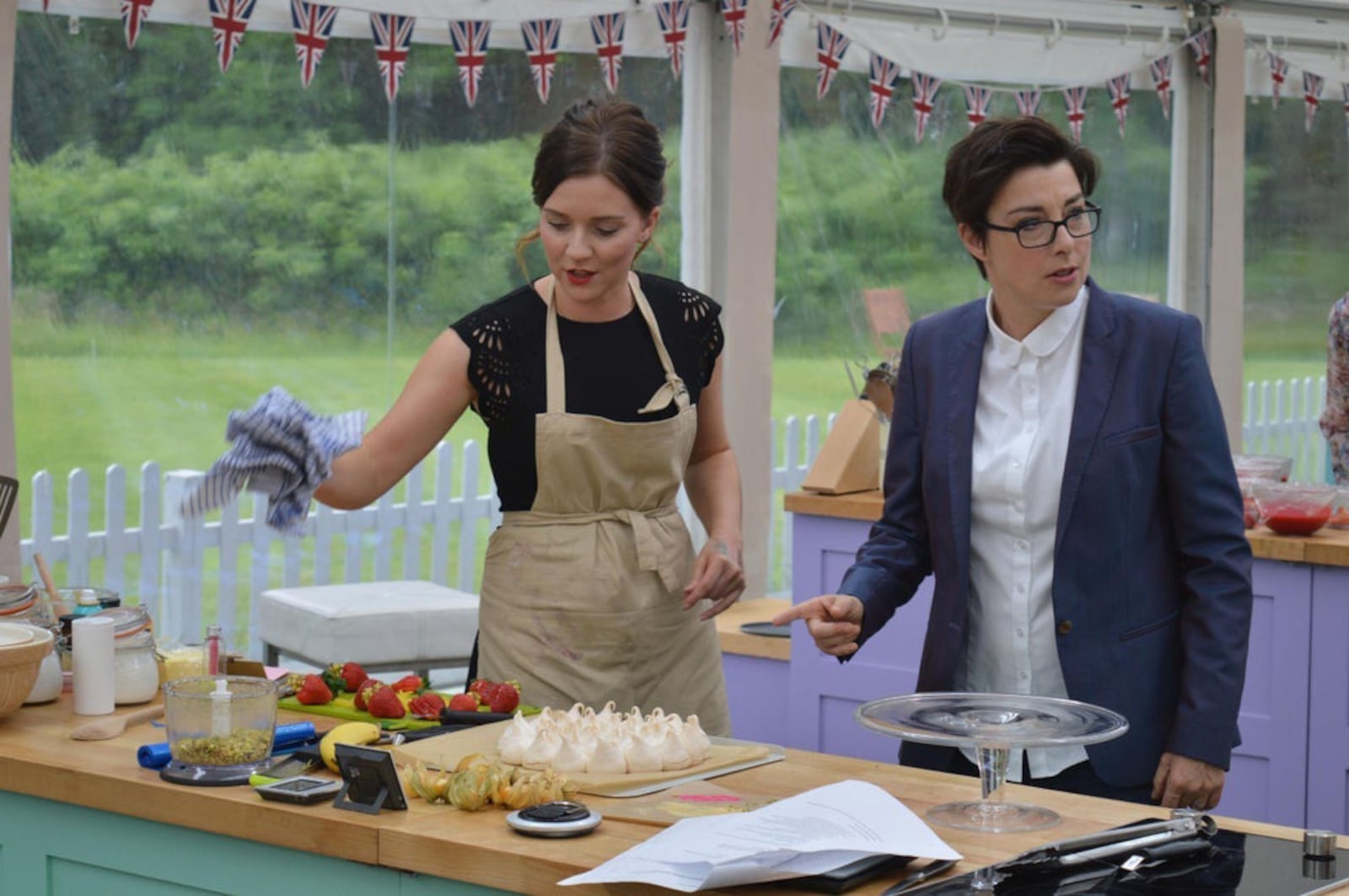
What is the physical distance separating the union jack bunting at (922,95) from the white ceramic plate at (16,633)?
5.01 meters

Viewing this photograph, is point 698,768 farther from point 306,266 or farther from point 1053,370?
point 306,266

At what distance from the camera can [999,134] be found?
8.97 ft

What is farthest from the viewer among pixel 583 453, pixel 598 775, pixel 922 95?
pixel 922 95

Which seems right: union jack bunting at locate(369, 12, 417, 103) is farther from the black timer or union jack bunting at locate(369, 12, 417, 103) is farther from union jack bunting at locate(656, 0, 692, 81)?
the black timer

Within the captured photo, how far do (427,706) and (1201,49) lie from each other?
261 inches

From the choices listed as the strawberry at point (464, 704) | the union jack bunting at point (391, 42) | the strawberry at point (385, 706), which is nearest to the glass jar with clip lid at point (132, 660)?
the strawberry at point (385, 706)

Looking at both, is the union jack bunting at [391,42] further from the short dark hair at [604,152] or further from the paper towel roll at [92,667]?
the paper towel roll at [92,667]

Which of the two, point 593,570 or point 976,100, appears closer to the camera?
point 593,570

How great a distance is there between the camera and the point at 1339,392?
5727 mm

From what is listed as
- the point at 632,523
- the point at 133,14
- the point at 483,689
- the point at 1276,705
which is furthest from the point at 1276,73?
the point at 483,689

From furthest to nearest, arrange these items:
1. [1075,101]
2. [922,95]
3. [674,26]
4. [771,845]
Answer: [1075,101] → [922,95] → [674,26] → [771,845]

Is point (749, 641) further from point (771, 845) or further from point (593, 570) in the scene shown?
point (771, 845)

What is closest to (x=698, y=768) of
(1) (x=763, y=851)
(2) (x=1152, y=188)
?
(1) (x=763, y=851)

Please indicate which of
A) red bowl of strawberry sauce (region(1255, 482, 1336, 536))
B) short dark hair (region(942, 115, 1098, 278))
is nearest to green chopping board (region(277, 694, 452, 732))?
short dark hair (region(942, 115, 1098, 278))
